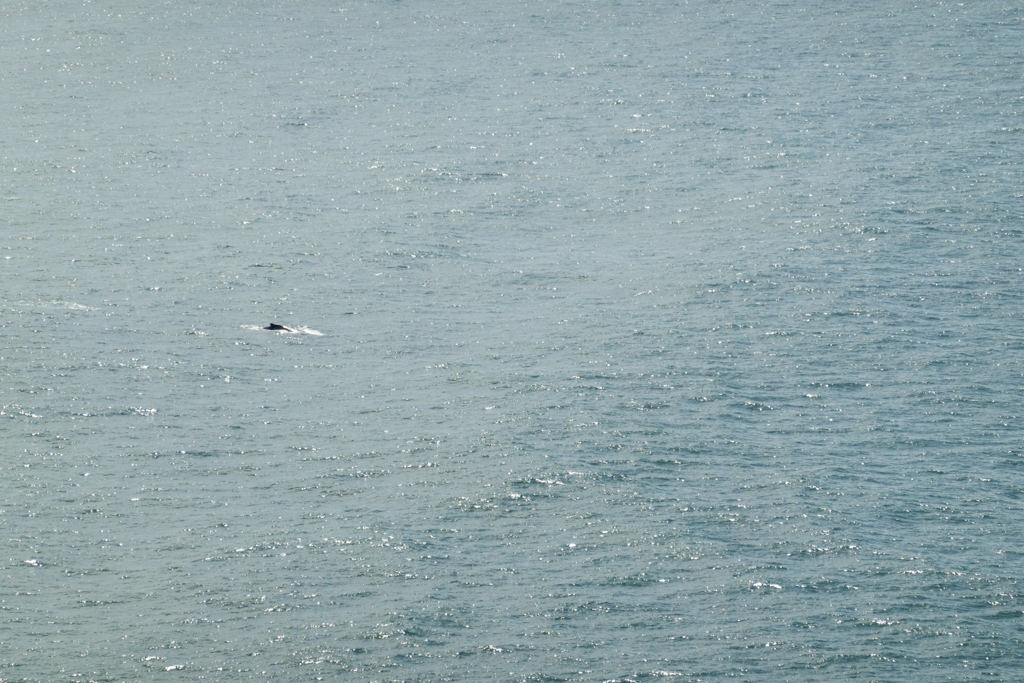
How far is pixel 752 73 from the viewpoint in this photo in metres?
116

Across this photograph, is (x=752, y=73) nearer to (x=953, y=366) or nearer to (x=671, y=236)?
(x=671, y=236)

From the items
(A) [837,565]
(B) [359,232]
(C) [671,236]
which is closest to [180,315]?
(B) [359,232]

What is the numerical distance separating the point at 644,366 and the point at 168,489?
26.4 metres

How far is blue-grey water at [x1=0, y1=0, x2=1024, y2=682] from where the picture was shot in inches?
1937

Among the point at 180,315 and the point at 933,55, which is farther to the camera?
the point at 933,55

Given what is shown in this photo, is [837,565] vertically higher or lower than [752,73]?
lower

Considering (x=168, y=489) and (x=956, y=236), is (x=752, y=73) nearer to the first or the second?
(x=956, y=236)

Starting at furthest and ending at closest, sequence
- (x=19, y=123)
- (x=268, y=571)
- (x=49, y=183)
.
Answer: (x=19, y=123) < (x=49, y=183) < (x=268, y=571)

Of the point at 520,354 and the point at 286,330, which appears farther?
the point at 286,330

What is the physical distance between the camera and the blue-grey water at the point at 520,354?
161 feet

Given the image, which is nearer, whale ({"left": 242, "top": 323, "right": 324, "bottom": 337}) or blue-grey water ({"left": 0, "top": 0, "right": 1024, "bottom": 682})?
Result: blue-grey water ({"left": 0, "top": 0, "right": 1024, "bottom": 682})

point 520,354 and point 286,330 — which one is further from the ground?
point 520,354

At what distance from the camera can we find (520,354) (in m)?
70.9

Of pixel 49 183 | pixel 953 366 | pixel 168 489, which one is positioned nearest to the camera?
pixel 168 489
